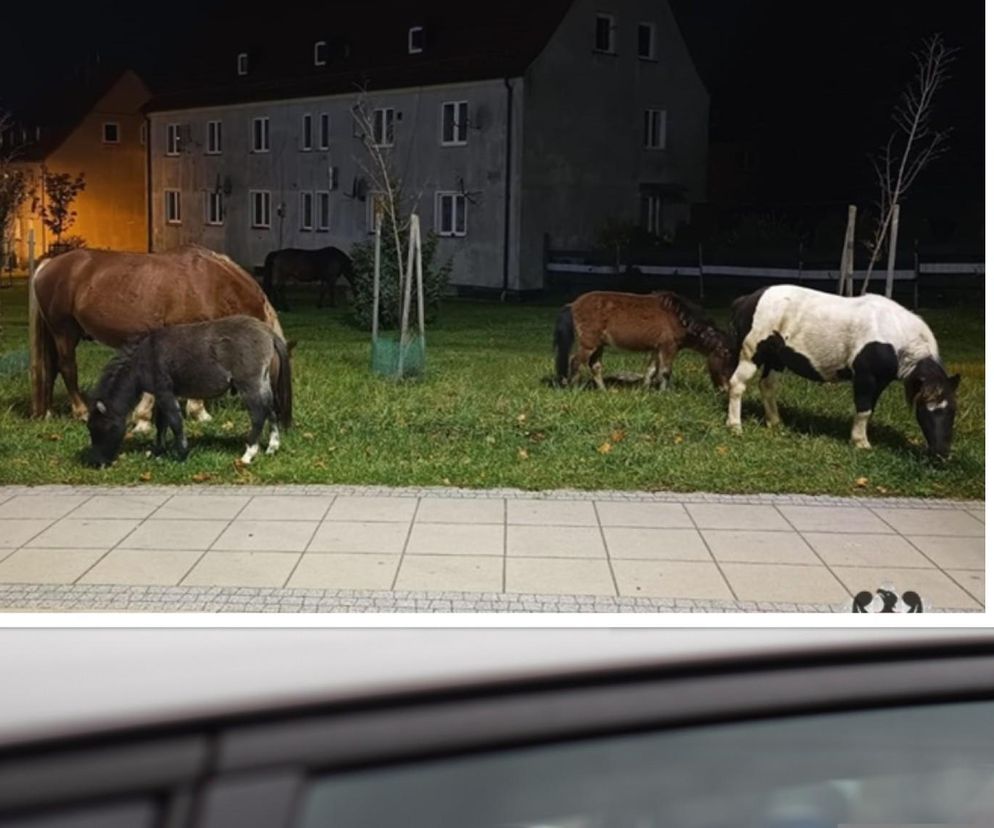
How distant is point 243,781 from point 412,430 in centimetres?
222

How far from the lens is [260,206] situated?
121 inches

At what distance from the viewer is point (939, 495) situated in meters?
2.97

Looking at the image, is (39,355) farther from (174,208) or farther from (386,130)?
(386,130)

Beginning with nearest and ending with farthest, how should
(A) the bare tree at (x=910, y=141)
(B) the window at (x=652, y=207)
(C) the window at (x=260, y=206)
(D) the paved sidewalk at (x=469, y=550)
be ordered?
(D) the paved sidewalk at (x=469, y=550) < (A) the bare tree at (x=910, y=141) < (B) the window at (x=652, y=207) < (C) the window at (x=260, y=206)

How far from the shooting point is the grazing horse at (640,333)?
3047mm

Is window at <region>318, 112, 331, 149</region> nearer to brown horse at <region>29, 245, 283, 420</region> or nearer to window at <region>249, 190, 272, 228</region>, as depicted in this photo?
window at <region>249, 190, 272, 228</region>

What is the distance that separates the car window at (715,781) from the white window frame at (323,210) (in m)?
2.25

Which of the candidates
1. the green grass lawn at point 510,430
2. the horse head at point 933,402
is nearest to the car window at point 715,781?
the green grass lawn at point 510,430

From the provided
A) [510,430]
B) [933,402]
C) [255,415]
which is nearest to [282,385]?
[255,415]

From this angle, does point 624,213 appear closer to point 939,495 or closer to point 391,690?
point 939,495

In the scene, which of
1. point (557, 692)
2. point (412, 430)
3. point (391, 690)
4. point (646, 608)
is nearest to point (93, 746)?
point (391, 690)

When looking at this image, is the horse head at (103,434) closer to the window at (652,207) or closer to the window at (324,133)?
the window at (324,133)

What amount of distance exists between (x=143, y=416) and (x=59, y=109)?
2.48 ft

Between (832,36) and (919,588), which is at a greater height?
(832,36)
